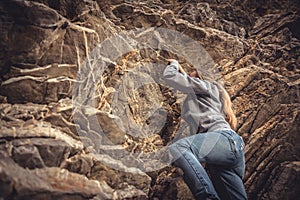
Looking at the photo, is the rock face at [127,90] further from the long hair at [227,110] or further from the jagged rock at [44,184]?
the long hair at [227,110]

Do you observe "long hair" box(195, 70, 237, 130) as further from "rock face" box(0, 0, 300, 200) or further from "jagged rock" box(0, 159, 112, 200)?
"jagged rock" box(0, 159, 112, 200)

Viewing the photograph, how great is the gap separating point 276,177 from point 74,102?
2557 millimetres

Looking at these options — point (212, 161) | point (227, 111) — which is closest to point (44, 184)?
point (212, 161)

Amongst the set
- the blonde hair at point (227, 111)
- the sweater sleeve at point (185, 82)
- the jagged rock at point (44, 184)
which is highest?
the sweater sleeve at point (185, 82)

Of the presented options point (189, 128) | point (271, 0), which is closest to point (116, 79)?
point (189, 128)

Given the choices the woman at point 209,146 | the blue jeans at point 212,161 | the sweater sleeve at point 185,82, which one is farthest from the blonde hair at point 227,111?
the blue jeans at point 212,161

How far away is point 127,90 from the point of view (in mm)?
3623

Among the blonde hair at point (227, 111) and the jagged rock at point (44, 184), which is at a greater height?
the blonde hair at point (227, 111)

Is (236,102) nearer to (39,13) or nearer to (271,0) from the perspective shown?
(271,0)

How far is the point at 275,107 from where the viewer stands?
159 inches

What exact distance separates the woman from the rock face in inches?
17.3

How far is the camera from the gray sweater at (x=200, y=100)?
3291 millimetres

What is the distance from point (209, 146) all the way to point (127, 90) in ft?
3.87

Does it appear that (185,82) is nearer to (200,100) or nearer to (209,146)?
(200,100)
